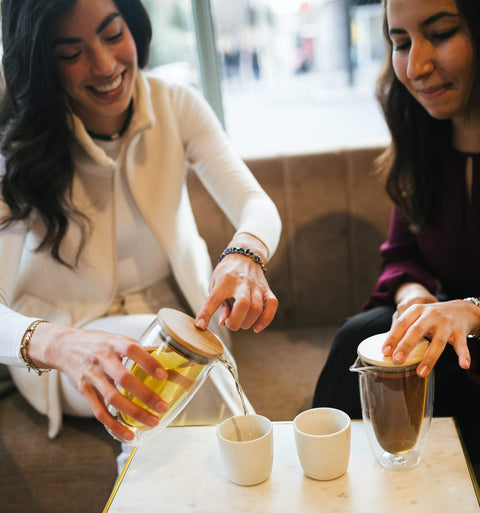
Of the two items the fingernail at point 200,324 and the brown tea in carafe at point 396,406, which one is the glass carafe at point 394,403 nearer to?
the brown tea in carafe at point 396,406

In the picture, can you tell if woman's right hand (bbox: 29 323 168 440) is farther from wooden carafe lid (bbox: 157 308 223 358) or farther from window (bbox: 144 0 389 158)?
window (bbox: 144 0 389 158)

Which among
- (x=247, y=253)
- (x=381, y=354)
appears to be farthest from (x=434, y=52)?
(x=381, y=354)

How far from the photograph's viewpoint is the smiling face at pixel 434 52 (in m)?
1.19

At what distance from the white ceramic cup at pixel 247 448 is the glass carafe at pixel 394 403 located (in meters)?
0.16

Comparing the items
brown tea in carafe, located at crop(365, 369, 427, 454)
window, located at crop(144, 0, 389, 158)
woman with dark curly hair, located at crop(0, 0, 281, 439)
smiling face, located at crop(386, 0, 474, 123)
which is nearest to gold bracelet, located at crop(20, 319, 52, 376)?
woman with dark curly hair, located at crop(0, 0, 281, 439)

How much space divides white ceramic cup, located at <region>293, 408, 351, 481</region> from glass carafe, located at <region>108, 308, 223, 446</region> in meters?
0.18

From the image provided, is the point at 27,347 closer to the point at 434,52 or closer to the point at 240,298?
the point at 240,298

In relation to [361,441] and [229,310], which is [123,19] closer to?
[229,310]

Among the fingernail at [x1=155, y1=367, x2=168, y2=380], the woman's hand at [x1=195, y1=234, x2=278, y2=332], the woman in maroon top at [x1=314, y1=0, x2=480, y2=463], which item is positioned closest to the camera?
the fingernail at [x1=155, y1=367, x2=168, y2=380]

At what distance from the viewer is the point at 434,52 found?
4.05 ft

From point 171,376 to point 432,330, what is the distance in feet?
1.33

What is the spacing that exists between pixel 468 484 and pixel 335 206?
1115 mm

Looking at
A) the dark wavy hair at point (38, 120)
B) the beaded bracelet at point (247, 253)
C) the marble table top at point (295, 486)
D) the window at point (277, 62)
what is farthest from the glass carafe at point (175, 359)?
the window at point (277, 62)

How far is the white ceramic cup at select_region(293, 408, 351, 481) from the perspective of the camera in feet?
2.96
